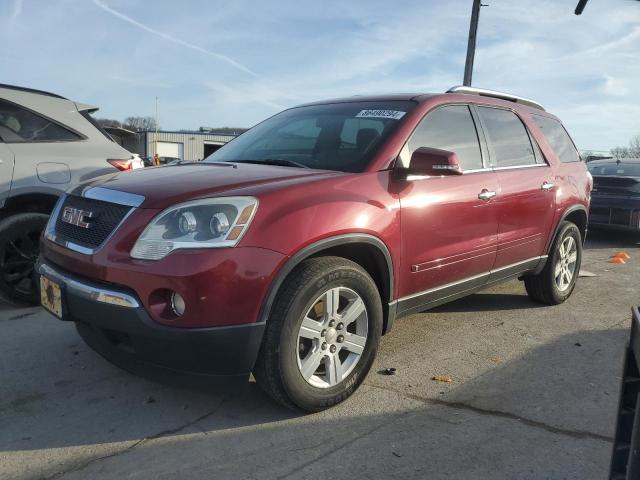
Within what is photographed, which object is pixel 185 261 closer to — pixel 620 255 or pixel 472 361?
pixel 472 361

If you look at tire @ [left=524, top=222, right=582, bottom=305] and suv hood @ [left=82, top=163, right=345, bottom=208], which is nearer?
suv hood @ [left=82, top=163, right=345, bottom=208]

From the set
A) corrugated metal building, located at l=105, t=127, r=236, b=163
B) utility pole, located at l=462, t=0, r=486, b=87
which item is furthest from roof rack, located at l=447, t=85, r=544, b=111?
corrugated metal building, located at l=105, t=127, r=236, b=163

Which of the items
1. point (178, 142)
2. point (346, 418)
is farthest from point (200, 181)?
point (178, 142)

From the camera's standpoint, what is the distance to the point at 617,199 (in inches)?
358

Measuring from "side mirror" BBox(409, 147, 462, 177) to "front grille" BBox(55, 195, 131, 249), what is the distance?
1.59 m

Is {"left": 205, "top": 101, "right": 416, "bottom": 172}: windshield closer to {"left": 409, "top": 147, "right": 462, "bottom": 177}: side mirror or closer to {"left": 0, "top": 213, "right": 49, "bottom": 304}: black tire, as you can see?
{"left": 409, "top": 147, "right": 462, "bottom": 177}: side mirror

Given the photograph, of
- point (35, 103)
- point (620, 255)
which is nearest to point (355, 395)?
point (35, 103)

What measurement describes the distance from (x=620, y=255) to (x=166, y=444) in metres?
7.36

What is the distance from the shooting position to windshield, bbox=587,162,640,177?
948 cm

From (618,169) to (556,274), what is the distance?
5.95 m

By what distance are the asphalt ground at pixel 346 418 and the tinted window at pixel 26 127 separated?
1581mm

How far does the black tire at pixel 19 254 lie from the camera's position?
14.5 ft

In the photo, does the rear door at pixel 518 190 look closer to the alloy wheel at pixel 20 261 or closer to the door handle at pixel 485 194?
the door handle at pixel 485 194

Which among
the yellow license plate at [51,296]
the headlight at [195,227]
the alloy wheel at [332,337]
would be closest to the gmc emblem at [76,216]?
the yellow license plate at [51,296]
